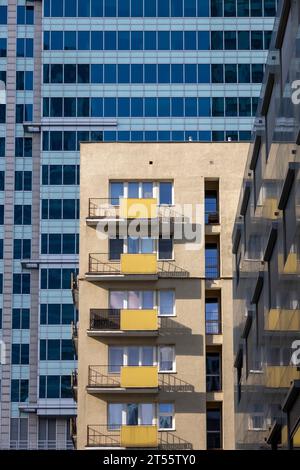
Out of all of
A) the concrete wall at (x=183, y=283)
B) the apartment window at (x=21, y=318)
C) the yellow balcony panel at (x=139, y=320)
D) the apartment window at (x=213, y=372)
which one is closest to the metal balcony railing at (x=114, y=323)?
the concrete wall at (x=183, y=283)


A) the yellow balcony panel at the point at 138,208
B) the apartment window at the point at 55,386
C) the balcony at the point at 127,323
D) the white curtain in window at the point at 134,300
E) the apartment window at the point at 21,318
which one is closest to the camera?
the balcony at the point at 127,323

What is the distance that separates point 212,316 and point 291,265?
1343 inches

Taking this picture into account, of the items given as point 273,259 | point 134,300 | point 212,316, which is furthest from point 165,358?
point 273,259

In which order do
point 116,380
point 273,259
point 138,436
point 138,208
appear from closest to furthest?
point 273,259 < point 138,436 < point 116,380 < point 138,208

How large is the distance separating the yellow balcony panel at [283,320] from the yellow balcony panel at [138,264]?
28.4 meters

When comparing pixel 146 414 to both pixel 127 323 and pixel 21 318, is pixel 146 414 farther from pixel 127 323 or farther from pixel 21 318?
pixel 21 318

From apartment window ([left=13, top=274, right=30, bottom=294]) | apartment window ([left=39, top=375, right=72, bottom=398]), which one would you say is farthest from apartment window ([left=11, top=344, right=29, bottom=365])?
apartment window ([left=13, top=274, right=30, bottom=294])

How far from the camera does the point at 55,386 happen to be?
11594 cm

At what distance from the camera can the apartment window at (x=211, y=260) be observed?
67.1 m

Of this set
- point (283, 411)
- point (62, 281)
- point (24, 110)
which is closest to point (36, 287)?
point (62, 281)

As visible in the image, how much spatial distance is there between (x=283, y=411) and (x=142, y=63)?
9279 centimetres

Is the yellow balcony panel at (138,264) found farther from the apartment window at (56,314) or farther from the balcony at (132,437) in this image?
the apartment window at (56,314)

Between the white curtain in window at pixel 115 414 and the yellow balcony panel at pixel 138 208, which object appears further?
the yellow balcony panel at pixel 138 208

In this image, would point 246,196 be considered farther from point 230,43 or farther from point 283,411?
point 230,43
